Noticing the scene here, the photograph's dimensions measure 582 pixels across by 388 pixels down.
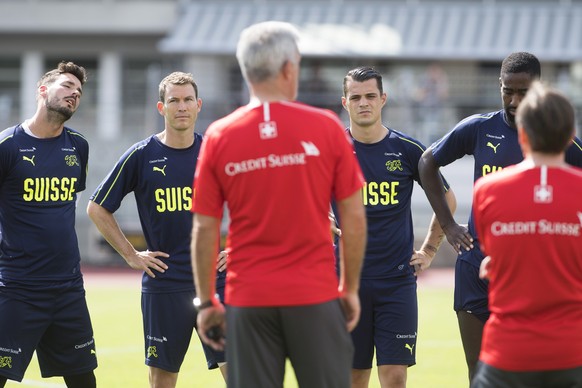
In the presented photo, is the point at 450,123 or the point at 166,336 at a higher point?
the point at 450,123

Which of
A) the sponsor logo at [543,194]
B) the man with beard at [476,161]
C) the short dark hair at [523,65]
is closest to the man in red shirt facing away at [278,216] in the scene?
the sponsor logo at [543,194]

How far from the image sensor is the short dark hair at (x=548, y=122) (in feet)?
15.0

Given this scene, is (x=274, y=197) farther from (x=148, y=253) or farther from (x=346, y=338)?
(x=148, y=253)

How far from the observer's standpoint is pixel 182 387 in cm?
972

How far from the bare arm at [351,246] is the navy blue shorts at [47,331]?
2.99 metres

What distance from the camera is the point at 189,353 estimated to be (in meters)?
11.9

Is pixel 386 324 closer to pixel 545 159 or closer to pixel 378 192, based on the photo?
pixel 378 192

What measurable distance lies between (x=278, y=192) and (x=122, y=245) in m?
3.08

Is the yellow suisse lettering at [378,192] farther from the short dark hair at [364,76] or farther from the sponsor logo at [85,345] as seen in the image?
the sponsor logo at [85,345]

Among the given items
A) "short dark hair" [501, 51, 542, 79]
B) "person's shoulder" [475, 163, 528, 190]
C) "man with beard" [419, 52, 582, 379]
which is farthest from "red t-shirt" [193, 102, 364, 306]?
"man with beard" [419, 52, 582, 379]

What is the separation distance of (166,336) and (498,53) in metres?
19.9

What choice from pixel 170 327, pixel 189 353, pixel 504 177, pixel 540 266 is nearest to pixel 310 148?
pixel 504 177

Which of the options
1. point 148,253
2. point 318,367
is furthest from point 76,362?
point 318,367

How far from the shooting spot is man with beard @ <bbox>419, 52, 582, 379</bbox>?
6.61 m
